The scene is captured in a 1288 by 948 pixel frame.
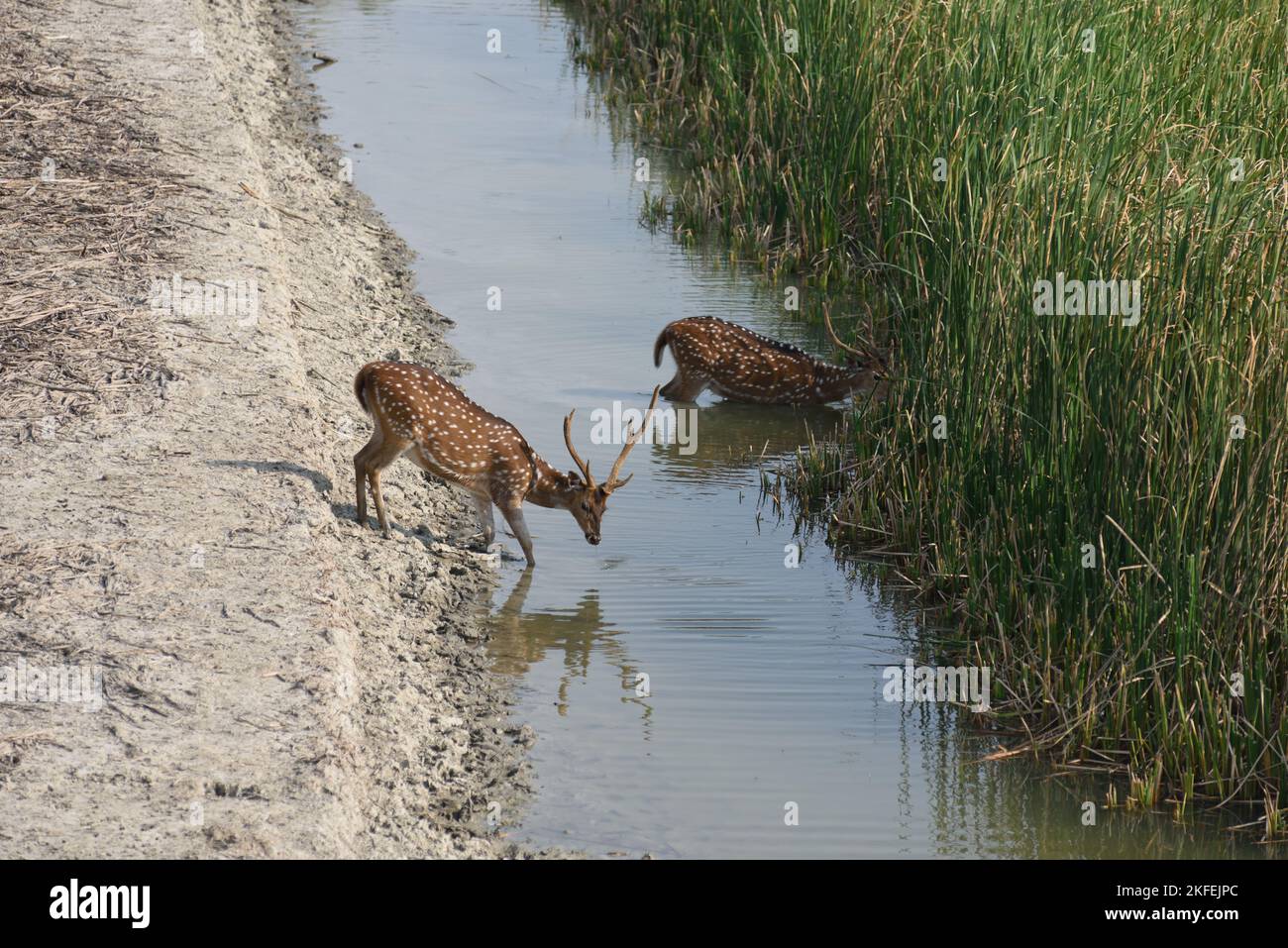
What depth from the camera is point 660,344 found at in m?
10.5

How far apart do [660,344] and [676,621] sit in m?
3.25

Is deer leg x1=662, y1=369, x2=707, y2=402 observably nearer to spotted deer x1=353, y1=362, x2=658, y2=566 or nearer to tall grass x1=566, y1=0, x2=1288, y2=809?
tall grass x1=566, y1=0, x2=1288, y2=809

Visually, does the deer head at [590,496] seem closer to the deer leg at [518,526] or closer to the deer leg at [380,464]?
the deer leg at [518,526]

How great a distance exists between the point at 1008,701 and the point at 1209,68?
17.9ft

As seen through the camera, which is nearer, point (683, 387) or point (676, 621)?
point (676, 621)

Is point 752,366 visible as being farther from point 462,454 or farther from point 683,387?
point 462,454

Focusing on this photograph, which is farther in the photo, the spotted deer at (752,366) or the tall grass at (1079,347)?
the spotted deer at (752,366)

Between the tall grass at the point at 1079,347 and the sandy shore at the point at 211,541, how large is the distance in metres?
2.24

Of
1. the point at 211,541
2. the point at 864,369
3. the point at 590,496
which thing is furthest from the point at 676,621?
the point at 864,369

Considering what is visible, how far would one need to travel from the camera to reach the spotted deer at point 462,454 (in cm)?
780

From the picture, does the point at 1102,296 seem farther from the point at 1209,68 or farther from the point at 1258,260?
the point at 1209,68

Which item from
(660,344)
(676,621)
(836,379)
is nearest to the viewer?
(676,621)

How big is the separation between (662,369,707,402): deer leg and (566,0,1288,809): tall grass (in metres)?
1.22

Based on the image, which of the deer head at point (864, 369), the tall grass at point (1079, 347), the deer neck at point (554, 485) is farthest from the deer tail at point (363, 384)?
the deer head at point (864, 369)
